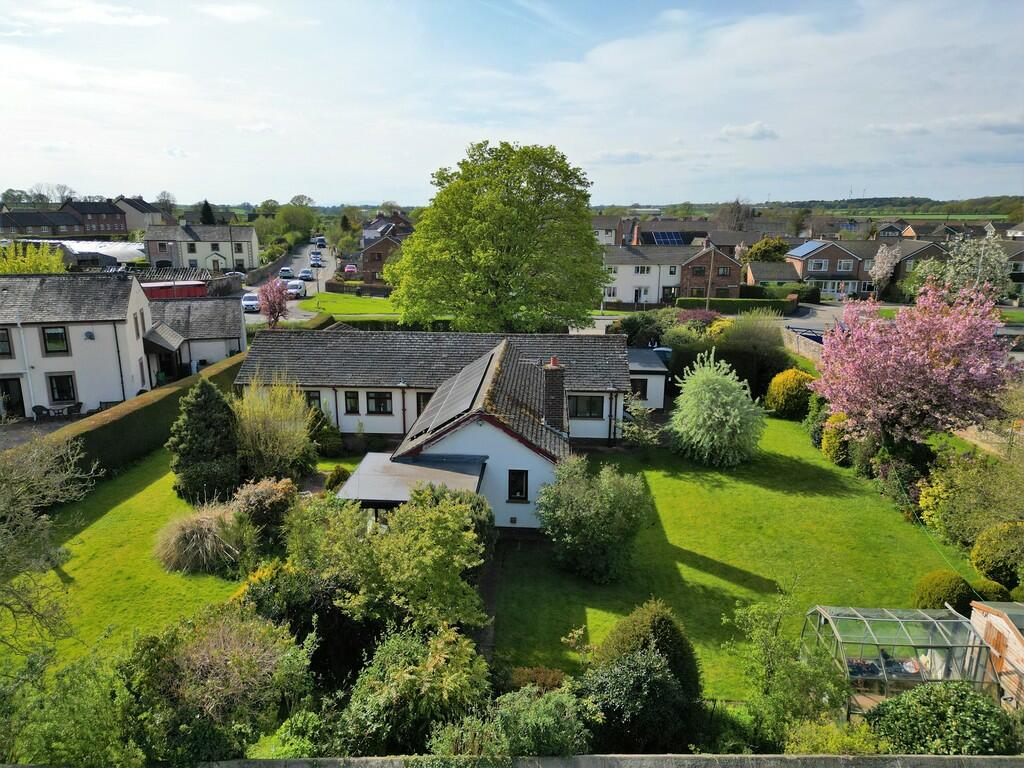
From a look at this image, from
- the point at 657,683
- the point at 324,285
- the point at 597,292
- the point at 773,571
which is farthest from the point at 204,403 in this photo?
the point at 324,285

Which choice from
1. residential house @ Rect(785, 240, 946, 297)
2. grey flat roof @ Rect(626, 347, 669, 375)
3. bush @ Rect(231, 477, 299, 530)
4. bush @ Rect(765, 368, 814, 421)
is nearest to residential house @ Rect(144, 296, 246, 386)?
bush @ Rect(231, 477, 299, 530)

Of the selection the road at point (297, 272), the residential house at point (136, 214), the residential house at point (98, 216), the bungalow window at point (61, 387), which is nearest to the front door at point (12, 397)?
the bungalow window at point (61, 387)

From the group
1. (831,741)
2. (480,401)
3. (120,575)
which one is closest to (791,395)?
(480,401)

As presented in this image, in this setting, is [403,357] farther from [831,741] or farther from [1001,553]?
[831,741]

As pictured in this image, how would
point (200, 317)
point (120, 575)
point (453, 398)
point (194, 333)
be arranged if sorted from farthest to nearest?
point (200, 317) → point (194, 333) → point (453, 398) → point (120, 575)

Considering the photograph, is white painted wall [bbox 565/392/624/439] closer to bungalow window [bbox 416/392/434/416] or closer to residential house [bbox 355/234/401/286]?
bungalow window [bbox 416/392/434/416]

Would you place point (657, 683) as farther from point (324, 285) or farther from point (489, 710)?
point (324, 285)

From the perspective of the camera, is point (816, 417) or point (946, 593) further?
point (816, 417)

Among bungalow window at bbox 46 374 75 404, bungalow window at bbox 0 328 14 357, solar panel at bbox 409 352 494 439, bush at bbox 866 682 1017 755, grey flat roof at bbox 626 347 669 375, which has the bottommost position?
bush at bbox 866 682 1017 755
